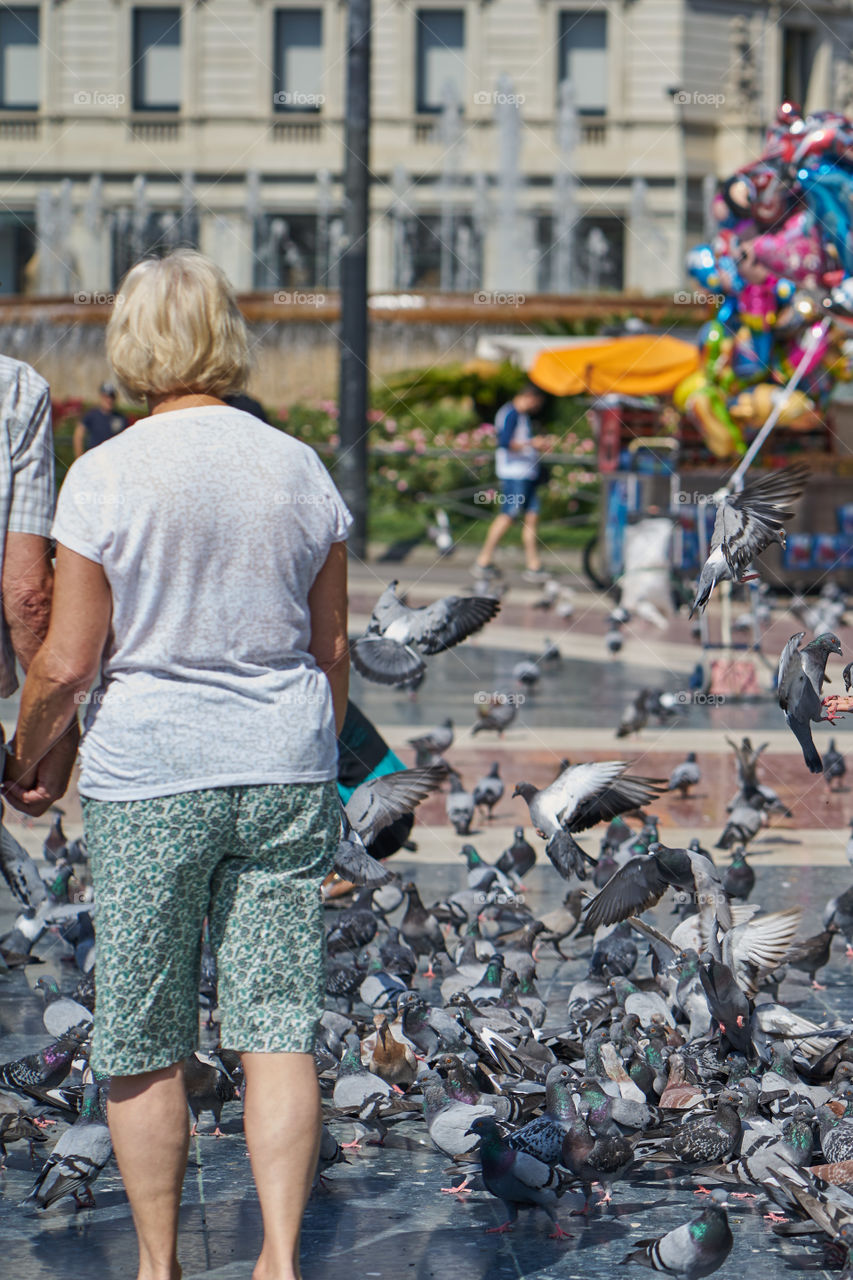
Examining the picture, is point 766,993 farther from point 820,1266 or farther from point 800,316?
point 800,316

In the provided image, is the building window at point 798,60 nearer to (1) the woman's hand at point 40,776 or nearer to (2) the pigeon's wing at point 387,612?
(2) the pigeon's wing at point 387,612

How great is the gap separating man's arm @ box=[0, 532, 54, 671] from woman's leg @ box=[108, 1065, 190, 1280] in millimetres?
812

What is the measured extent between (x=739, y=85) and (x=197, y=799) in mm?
39522

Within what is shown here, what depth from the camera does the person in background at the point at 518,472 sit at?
49.7 feet

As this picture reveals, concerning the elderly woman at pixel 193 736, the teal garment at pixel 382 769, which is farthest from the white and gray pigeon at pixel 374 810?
the elderly woman at pixel 193 736

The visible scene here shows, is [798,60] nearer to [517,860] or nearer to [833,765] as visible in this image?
[833,765]

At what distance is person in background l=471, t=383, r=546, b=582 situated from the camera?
49.7ft

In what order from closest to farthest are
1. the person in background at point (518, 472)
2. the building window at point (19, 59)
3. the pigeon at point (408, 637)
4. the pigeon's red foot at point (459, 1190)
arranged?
the pigeon's red foot at point (459, 1190), the pigeon at point (408, 637), the person in background at point (518, 472), the building window at point (19, 59)

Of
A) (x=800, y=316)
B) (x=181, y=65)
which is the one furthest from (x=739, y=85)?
(x=800, y=316)

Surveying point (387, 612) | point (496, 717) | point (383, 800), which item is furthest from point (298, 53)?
point (383, 800)

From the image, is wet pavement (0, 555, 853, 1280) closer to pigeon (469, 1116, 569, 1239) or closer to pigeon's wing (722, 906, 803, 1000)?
pigeon (469, 1116, 569, 1239)

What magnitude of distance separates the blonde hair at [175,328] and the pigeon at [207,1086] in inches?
59.7

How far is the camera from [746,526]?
4363 millimetres

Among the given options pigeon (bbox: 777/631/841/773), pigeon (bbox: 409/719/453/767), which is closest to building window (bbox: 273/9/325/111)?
pigeon (bbox: 409/719/453/767)
